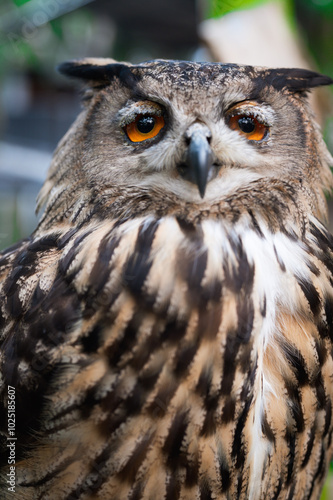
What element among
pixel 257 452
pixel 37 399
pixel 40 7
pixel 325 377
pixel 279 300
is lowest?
pixel 257 452

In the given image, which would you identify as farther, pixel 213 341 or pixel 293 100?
pixel 293 100

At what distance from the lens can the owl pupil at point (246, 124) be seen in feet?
4.41

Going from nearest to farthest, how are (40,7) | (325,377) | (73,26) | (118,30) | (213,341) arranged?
(213,341), (325,377), (40,7), (73,26), (118,30)

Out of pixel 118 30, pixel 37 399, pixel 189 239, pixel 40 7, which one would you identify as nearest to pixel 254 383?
pixel 189 239

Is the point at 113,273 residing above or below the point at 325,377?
above

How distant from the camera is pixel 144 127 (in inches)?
53.6

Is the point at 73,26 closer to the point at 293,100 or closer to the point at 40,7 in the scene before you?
the point at 40,7

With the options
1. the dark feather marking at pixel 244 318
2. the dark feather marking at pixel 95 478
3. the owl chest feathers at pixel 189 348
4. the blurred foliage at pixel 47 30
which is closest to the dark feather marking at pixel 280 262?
the owl chest feathers at pixel 189 348

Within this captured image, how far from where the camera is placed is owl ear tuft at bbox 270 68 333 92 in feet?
4.56

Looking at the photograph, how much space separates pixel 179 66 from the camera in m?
1.32

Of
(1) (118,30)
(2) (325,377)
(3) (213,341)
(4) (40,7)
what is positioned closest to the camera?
(3) (213,341)

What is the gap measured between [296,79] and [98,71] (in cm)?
54

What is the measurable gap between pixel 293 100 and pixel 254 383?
74 centimetres

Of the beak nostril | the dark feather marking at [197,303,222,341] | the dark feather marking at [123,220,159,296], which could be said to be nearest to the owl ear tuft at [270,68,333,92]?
the beak nostril
